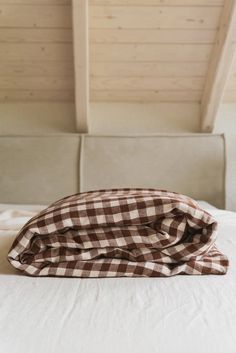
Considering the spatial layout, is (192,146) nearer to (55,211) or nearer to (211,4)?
(211,4)

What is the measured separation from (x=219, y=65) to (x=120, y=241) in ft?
4.96

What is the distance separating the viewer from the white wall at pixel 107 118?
8.45ft

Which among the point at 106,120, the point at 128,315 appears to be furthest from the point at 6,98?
the point at 128,315

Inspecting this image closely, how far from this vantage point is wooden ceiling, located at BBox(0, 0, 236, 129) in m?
1.92

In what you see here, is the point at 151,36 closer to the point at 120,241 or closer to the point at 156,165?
the point at 156,165

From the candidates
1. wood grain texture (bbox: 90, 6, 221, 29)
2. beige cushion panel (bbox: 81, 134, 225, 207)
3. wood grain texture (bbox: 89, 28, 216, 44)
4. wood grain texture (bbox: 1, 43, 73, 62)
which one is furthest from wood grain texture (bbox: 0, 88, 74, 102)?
wood grain texture (bbox: 90, 6, 221, 29)

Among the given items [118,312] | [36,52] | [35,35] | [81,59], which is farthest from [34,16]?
[118,312]

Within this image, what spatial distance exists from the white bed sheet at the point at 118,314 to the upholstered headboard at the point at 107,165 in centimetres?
141

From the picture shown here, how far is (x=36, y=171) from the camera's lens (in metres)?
2.36

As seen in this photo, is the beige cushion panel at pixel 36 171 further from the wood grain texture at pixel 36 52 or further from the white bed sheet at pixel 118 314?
the white bed sheet at pixel 118 314

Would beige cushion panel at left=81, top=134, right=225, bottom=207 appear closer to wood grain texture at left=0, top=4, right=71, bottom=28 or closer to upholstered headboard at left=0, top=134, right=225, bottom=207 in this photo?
upholstered headboard at left=0, top=134, right=225, bottom=207

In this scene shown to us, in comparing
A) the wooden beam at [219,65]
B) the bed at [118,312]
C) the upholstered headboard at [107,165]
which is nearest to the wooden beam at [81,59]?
the upholstered headboard at [107,165]

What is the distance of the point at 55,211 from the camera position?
956 millimetres

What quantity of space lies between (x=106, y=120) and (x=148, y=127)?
1.07 ft
